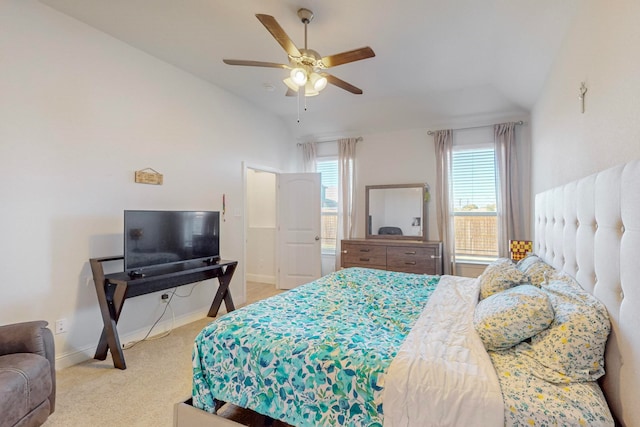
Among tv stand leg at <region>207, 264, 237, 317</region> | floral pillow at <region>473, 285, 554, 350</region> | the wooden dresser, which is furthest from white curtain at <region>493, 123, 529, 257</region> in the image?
tv stand leg at <region>207, 264, 237, 317</region>

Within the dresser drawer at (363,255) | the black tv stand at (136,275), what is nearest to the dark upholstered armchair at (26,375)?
the black tv stand at (136,275)

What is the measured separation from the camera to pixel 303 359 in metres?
1.40

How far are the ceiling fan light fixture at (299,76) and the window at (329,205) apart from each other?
3.03 metres

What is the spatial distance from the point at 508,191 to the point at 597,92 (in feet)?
9.00

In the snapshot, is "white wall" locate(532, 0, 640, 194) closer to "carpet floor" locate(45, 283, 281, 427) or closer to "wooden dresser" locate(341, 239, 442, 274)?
"wooden dresser" locate(341, 239, 442, 274)

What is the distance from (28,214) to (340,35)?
9.75ft

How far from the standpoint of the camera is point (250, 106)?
4.52m

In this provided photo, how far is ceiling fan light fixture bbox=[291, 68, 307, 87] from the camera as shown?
2.30 m

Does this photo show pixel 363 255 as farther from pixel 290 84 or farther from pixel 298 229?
pixel 290 84

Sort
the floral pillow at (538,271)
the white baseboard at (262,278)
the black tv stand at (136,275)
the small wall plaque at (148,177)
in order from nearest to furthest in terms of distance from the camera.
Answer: the floral pillow at (538,271) → the black tv stand at (136,275) → the small wall plaque at (148,177) → the white baseboard at (262,278)

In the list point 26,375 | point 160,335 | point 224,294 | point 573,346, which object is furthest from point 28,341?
point 573,346

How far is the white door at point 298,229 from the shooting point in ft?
16.5

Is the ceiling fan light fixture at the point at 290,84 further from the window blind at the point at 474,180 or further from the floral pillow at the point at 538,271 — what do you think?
the window blind at the point at 474,180

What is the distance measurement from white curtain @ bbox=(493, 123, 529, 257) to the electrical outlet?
4.91 meters
